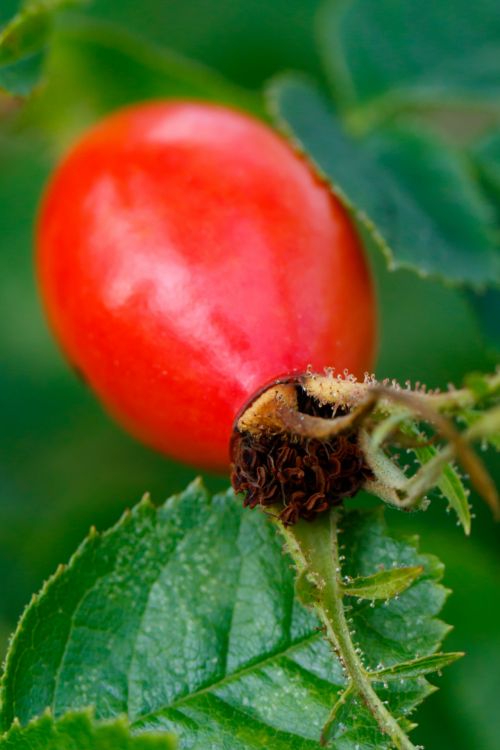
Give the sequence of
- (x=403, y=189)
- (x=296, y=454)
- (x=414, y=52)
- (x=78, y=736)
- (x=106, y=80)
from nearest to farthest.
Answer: (x=78, y=736) → (x=296, y=454) → (x=403, y=189) → (x=106, y=80) → (x=414, y=52)

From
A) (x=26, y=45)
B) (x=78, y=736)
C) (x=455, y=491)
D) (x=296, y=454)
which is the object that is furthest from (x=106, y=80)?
(x=78, y=736)

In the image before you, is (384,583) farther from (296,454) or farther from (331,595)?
(296,454)

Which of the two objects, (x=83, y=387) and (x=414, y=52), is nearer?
(x=414, y=52)

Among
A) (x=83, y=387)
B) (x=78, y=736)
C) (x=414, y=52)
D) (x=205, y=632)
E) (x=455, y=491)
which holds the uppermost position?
(x=414, y=52)

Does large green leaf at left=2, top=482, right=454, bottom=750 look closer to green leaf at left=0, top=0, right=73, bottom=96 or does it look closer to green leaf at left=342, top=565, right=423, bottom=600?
green leaf at left=342, top=565, right=423, bottom=600

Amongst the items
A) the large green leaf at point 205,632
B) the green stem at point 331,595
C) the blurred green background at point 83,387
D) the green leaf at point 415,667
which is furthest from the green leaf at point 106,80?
the green leaf at point 415,667

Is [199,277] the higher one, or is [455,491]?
[199,277]

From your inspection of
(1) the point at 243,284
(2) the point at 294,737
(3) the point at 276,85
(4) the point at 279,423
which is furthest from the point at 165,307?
(3) the point at 276,85
